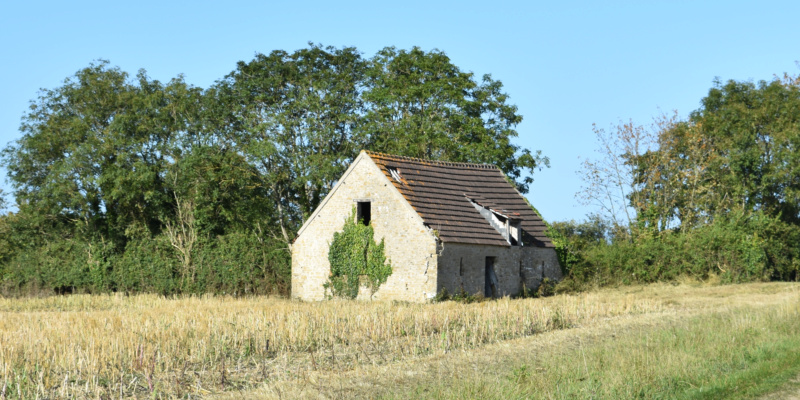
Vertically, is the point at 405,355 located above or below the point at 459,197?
below

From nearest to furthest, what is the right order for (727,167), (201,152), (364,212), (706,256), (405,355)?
(405,355) < (364,212) < (706,256) < (201,152) < (727,167)

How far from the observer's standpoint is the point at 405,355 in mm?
14359

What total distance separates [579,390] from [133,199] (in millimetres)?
36011

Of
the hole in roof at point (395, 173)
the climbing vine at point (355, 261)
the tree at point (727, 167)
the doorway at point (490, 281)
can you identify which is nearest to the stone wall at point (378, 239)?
the climbing vine at point (355, 261)

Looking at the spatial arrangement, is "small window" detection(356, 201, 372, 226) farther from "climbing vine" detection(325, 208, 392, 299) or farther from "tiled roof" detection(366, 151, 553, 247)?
"tiled roof" detection(366, 151, 553, 247)

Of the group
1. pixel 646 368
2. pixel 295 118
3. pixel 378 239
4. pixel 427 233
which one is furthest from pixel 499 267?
pixel 646 368

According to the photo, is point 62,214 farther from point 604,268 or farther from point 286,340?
point 286,340

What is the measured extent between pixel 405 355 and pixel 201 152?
28788 mm

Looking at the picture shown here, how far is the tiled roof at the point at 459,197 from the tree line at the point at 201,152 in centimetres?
692

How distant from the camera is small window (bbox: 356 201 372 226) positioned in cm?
3206

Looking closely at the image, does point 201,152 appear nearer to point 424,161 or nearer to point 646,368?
point 424,161

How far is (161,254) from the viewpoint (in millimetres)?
40219

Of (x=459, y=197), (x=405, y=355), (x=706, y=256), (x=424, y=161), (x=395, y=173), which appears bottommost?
(x=405, y=355)

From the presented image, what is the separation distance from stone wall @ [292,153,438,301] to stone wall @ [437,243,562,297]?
81cm
